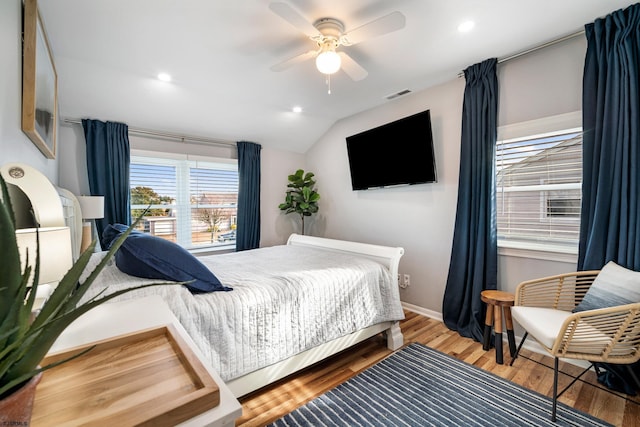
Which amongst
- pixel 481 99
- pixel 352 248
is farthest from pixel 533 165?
pixel 352 248

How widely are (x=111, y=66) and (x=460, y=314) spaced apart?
386 centimetres

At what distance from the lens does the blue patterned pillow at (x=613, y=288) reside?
5.16 ft

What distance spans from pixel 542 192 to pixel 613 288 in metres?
0.95

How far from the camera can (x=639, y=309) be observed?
1439 millimetres

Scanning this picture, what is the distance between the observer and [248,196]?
4051 mm

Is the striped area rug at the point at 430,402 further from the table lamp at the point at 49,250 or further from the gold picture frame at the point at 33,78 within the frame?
the gold picture frame at the point at 33,78

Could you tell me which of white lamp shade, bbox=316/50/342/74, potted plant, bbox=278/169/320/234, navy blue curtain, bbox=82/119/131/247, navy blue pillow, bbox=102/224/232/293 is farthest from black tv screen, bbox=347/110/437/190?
navy blue curtain, bbox=82/119/131/247

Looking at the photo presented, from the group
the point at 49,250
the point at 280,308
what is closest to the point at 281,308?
the point at 280,308

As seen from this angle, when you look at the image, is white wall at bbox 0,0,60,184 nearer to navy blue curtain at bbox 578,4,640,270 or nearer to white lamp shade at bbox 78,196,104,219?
white lamp shade at bbox 78,196,104,219

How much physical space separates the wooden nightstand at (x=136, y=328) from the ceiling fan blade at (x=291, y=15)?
5.13 ft

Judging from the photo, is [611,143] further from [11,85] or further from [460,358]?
[11,85]

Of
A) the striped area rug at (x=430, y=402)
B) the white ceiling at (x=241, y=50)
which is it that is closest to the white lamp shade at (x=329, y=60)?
the white ceiling at (x=241, y=50)

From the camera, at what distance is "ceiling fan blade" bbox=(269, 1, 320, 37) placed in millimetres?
1500

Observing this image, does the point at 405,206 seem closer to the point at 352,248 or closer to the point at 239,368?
the point at 352,248
